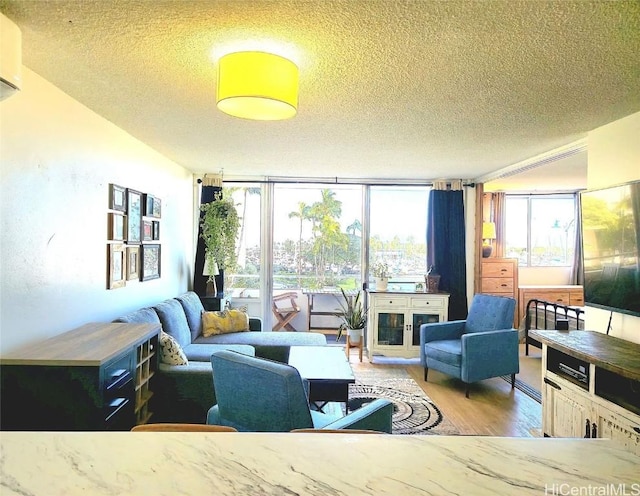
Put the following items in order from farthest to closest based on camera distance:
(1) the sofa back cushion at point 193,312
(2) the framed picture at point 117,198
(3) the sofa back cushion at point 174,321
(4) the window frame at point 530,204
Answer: (4) the window frame at point 530,204, (1) the sofa back cushion at point 193,312, (3) the sofa back cushion at point 174,321, (2) the framed picture at point 117,198

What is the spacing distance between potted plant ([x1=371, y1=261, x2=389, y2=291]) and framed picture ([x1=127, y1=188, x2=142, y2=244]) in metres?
2.82

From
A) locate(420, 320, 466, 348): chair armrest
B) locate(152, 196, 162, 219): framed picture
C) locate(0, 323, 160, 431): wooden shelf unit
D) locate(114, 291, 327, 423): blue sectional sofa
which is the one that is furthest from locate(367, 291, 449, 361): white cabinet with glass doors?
locate(0, 323, 160, 431): wooden shelf unit

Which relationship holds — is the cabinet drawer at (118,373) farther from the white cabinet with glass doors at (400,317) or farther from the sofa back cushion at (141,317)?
the white cabinet with glass doors at (400,317)

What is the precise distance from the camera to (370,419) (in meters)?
1.89

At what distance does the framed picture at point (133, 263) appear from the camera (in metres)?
3.39

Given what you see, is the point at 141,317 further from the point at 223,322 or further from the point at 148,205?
the point at 223,322

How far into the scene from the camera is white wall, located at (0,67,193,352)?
2.06 m

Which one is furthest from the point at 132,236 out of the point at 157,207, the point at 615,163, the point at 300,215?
the point at 615,163

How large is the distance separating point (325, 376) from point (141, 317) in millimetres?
1474

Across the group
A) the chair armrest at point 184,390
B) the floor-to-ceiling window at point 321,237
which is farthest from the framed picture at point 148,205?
the floor-to-ceiling window at point 321,237

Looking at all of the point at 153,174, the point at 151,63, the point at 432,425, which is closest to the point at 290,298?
the point at 153,174

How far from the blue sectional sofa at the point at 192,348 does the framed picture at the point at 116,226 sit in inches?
23.3

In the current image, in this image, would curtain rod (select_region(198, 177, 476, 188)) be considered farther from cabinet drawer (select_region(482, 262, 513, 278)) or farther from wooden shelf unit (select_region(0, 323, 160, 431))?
wooden shelf unit (select_region(0, 323, 160, 431))

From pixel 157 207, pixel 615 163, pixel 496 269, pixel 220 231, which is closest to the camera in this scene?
pixel 615 163
